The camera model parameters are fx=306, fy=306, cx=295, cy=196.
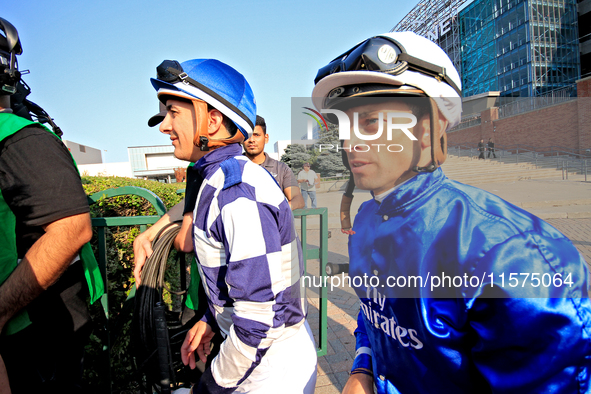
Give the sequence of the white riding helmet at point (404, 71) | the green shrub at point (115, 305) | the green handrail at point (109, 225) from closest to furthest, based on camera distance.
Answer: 1. the white riding helmet at point (404, 71)
2. the green handrail at point (109, 225)
3. the green shrub at point (115, 305)

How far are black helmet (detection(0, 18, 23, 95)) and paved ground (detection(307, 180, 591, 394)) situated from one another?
5.76 feet

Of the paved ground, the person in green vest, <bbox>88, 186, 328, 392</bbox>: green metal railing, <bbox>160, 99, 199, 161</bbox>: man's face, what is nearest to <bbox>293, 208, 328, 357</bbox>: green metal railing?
<bbox>88, 186, 328, 392</bbox>: green metal railing

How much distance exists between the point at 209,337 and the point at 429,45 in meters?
1.70

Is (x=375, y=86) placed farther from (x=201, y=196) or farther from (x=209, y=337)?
(x=209, y=337)

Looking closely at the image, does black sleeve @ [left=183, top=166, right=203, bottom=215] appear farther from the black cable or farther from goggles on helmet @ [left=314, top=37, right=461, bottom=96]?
goggles on helmet @ [left=314, top=37, right=461, bottom=96]

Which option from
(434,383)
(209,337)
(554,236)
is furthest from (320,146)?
(209,337)

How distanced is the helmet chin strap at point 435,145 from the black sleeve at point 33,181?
5.21ft

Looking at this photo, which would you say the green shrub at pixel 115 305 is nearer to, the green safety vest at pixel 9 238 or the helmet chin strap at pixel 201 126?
the green safety vest at pixel 9 238

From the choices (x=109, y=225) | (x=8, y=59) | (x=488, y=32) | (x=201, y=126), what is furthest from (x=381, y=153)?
(x=109, y=225)

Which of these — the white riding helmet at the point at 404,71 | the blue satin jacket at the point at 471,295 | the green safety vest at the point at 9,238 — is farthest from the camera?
the green safety vest at the point at 9,238

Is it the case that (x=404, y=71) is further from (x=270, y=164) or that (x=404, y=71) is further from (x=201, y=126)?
(x=270, y=164)

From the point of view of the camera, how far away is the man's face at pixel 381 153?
84cm

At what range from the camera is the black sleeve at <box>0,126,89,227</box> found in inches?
56.1

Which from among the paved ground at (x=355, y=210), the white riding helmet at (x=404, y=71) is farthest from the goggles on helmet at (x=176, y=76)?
the white riding helmet at (x=404, y=71)
